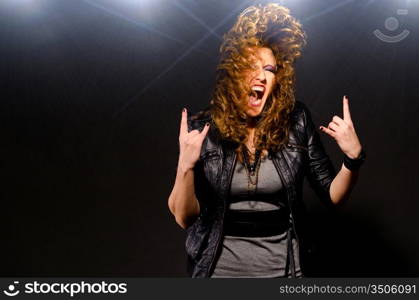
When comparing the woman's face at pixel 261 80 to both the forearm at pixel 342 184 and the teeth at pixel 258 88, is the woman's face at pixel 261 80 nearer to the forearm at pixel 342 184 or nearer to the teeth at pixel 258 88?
the teeth at pixel 258 88

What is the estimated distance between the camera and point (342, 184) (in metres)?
1.17

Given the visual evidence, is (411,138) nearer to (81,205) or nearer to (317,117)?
(317,117)

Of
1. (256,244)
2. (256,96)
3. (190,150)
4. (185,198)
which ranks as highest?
(256,96)

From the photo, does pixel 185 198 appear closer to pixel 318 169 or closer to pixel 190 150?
pixel 190 150

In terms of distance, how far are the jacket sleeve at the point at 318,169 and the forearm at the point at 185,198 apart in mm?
333

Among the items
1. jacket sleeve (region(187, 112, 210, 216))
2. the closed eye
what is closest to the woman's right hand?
jacket sleeve (region(187, 112, 210, 216))

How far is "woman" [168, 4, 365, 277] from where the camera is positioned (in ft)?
3.75

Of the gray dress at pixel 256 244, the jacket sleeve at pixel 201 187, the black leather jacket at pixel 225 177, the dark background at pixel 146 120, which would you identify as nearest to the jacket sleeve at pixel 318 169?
the black leather jacket at pixel 225 177

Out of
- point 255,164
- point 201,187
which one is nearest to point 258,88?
point 255,164

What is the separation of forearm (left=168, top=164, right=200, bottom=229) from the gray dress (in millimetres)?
98

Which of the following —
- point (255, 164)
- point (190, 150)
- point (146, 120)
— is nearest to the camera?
point (190, 150)

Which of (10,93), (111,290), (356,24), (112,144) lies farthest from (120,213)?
(356,24)

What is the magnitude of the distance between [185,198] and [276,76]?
16.5 inches

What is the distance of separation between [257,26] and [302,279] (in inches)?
27.5
